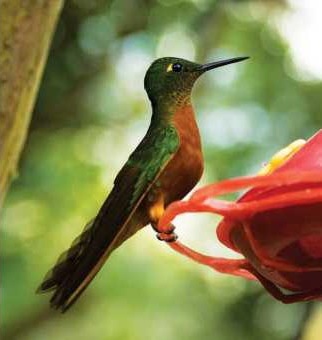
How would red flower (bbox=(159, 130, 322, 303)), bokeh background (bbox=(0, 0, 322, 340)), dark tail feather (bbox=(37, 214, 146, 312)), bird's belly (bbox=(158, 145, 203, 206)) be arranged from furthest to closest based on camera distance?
bokeh background (bbox=(0, 0, 322, 340)) → bird's belly (bbox=(158, 145, 203, 206)) → dark tail feather (bbox=(37, 214, 146, 312)) → red flower (bbox=(159, 130, 322, 303))

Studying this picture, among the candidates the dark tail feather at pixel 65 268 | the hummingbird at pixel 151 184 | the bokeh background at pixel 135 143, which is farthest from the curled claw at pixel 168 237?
the bokeh background at pixel 135 143

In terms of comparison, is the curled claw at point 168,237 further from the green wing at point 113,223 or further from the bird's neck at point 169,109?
the bird's neck at point 169,109

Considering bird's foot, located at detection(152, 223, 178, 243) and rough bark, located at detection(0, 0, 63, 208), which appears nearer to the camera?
bird's foot, located at detection(152, 223, 178, 243)

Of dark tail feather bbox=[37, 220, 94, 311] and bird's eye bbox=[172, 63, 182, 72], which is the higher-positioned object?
bird's eye bbox=[172, 63, 182, 72]

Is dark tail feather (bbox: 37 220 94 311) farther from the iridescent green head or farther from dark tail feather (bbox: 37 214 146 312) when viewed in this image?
the iridescent green head

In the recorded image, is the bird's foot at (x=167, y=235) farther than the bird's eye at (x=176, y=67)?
No

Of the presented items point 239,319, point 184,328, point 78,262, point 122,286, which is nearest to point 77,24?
point 122,286

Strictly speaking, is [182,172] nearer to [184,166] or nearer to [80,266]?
[184,166]

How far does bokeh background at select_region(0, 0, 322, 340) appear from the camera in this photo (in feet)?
21.7

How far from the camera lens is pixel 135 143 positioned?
272 inches

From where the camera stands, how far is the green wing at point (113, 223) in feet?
5.58

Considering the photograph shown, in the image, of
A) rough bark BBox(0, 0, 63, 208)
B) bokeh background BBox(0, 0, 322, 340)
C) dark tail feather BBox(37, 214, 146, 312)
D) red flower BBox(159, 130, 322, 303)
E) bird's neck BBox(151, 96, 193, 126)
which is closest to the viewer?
red flower BBox(159, 130, 322, 303)

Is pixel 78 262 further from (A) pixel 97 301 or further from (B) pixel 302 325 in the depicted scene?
(A) pixel 97 301

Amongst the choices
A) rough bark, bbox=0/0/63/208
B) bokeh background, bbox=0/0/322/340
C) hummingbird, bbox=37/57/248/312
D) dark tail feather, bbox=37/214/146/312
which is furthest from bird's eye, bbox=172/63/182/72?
bokeh background, bbox=0/0/322/340
